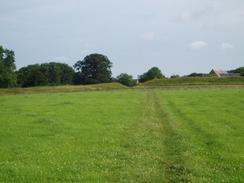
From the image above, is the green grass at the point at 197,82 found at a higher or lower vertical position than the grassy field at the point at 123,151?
higher

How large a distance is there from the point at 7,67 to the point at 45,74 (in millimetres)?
40805

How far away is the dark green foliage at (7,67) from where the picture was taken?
10525 centimetres

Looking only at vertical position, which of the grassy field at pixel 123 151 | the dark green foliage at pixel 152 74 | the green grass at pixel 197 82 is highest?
the dark green foliage at pixel 152 74

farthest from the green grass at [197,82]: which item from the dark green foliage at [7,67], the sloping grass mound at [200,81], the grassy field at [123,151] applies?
the grassy field at [123,151]

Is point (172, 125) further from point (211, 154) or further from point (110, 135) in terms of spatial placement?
point (211, 154)

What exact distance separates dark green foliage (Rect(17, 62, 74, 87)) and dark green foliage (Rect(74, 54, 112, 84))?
469 cm

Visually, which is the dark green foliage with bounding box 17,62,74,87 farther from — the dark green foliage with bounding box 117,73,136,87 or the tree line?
the dark green foliage with bounding box 117,73,136,87

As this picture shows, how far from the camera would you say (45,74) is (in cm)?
14800

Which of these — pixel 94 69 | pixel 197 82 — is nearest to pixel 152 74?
pixel 94 69

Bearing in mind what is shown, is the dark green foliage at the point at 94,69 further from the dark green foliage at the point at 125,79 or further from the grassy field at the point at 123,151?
the grassy field at the point at 123,151

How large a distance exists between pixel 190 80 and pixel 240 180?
324 feet

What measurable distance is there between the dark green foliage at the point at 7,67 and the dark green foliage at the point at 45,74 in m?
32.0

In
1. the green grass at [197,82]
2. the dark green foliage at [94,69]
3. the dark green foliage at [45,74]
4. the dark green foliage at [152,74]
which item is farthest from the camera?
the dark green foliage at [152,74]

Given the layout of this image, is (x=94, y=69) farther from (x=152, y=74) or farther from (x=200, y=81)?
(x=200, y=81)
